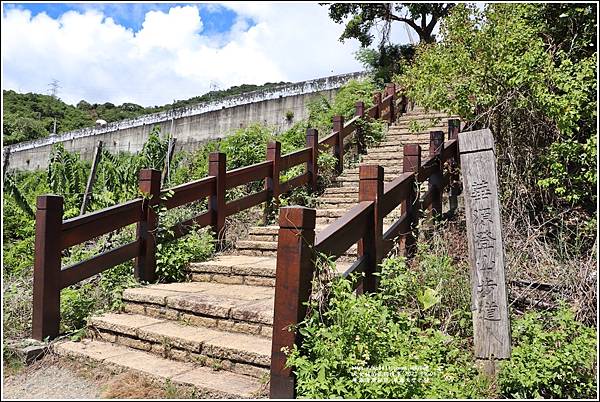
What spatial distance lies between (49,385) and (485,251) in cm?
311

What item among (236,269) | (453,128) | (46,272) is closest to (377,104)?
(453,128)

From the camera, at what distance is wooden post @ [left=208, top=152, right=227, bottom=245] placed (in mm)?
6062

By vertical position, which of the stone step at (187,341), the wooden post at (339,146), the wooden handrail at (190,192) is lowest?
the stone step at (187,341)

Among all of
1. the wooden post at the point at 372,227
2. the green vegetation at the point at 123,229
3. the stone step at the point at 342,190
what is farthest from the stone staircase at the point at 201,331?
the stone step at the point at 342,190

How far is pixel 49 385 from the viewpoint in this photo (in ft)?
11.5

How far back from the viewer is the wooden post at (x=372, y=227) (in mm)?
4094

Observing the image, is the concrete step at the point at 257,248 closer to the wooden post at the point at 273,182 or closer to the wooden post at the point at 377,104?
the wooden post at the point at 273,182

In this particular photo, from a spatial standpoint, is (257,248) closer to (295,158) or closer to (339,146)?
(295,158)

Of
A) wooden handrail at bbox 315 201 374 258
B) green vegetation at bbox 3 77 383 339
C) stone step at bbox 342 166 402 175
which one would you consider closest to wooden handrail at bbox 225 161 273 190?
green vegetation at bbox 3 77 383 339

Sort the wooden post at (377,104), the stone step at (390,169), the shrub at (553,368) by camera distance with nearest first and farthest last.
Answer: the shrub at (553,368)
the stone step at (390,169)
the wooden post at (377,104)

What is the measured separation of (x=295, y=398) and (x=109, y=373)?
1.46 metres

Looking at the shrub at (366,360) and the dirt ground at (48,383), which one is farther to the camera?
the dirt ground at (48,383)

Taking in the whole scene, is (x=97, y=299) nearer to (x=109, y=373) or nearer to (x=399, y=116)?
(x=109, y=373)

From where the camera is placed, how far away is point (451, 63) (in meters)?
5.77
